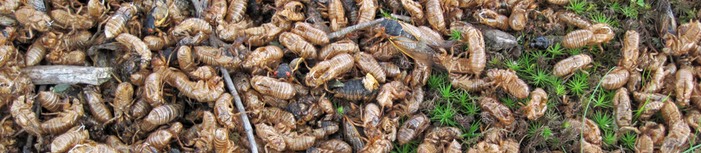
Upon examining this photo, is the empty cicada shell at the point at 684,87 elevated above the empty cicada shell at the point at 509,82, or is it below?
below

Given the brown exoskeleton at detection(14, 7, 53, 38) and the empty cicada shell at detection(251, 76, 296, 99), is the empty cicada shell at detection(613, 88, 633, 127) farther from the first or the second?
the brown exoskeleton at detection(14, 7, 53, 38)

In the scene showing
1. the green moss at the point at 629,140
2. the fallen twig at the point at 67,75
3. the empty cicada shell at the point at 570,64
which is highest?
the fallen twig at the point at 67,75

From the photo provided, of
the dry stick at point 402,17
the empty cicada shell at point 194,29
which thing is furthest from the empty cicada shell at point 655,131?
the empty cicada shell at point 194,29

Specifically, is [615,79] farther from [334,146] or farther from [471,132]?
[334,146]

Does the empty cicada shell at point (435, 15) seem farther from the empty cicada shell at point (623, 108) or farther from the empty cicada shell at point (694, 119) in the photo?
the empty cicada shell at point (694, 119)

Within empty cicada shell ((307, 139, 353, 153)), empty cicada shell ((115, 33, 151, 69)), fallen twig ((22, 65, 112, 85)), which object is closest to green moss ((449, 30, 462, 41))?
empty cicada shell ((307, 139, 353, 153))

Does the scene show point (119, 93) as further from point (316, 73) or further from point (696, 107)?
point (696, 107)

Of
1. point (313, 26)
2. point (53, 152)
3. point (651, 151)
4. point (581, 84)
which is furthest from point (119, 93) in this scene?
point (651, 151)
